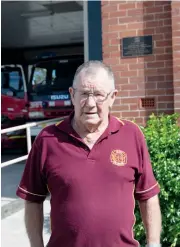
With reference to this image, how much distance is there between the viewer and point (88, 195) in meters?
2.03

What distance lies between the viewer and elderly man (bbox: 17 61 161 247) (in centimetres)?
204

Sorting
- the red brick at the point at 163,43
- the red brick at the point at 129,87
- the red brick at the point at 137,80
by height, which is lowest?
the red brick at the point at 129,87

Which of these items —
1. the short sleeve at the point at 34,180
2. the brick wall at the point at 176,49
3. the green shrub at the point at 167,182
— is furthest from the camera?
the brick wall at the point at 176,49

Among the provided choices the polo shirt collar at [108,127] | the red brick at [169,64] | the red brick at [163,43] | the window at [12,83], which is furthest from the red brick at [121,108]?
the window at [12,83]

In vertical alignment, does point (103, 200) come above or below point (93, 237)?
above

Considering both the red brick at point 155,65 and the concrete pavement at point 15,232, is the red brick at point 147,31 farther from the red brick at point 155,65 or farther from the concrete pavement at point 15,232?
the concrete pavement at point 15,232

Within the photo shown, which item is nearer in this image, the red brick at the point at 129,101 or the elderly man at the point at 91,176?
the elderly man at the point at 91,176

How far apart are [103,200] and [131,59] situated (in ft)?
11.7

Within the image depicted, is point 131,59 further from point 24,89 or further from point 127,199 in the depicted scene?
point 24,89

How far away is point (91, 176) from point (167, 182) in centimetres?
200

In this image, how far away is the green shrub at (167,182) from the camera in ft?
12.8

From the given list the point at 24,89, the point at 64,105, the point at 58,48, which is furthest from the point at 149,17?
the point at 58,48

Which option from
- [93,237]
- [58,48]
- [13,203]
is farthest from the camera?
[58,48]

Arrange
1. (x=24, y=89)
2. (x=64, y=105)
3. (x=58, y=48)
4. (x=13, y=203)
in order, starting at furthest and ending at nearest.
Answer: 1. (x=58, y=48)
2. (x=24, y=89)
3. (x=64, y=105)
4. (x=13, y=203)
